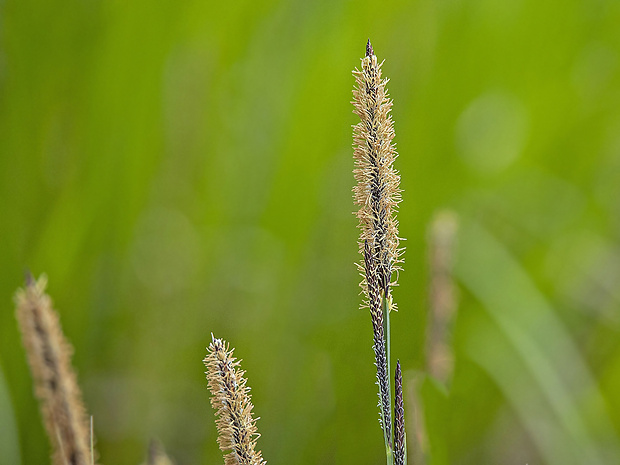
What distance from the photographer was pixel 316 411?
60cm

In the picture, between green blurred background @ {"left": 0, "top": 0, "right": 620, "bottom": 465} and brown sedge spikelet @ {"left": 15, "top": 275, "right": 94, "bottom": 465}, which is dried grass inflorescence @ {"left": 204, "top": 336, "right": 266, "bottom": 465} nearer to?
brown sedge spikelet @ {"left": 15, "top": 275, "right": 94, "bottom": 465}

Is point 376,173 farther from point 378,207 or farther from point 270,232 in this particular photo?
point 270,232

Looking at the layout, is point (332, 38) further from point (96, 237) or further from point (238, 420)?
point (238, 420)

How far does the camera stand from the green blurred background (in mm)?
585

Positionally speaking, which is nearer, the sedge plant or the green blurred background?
the sedge plant

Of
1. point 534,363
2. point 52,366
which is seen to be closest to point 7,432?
point 52,366

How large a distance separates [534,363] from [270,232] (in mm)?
260

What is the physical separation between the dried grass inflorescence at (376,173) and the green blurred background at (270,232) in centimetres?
36

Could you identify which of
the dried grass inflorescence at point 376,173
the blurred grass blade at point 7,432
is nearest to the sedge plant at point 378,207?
the dried grass inflorescence at point 376,173

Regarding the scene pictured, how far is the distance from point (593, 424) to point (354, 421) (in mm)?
207

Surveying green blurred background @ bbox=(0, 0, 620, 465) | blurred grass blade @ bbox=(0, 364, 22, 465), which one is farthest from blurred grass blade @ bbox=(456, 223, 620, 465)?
blurred grass blade @ bbox=(0, 364, 22, 465)

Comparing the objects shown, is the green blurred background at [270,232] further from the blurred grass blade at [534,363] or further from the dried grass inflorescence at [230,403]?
the dried grass inflorescence at [230,403]

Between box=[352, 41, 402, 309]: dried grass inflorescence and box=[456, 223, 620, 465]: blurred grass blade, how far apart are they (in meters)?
0.39

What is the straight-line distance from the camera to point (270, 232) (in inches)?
26.0
